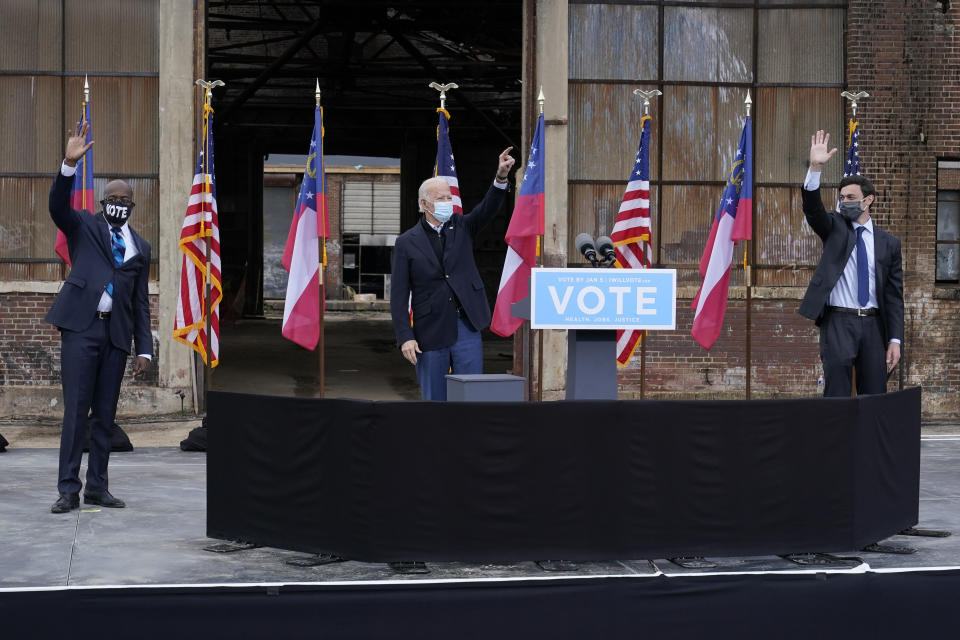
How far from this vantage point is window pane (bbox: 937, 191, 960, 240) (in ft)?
48.7

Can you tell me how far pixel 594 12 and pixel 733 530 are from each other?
31.5 feet

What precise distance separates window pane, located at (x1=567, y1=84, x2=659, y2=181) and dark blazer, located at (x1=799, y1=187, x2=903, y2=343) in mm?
6995

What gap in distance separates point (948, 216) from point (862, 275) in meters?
8.04

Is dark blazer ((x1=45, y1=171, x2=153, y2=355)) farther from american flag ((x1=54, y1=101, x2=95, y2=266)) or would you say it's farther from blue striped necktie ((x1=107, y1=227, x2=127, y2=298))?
american flag ((x1=54, y1=101, x2=95, y2=266))

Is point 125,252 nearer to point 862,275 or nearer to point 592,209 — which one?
point 862,275

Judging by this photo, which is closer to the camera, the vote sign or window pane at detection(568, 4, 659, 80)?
the vote sign

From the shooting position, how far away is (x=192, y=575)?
6285mm

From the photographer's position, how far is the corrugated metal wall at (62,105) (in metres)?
13.8

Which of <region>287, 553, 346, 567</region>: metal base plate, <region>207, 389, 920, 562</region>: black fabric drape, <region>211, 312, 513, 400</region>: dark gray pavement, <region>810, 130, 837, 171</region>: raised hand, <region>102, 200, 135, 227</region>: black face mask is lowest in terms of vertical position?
<region>287, 553, 346, 567</region>: metal base plate

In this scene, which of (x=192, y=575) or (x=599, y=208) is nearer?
(x=192, y=575)

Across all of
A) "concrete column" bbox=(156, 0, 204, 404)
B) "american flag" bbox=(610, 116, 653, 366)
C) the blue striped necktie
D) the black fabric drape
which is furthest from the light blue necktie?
"concrete column" bbox=(156, 0, 204, 404)

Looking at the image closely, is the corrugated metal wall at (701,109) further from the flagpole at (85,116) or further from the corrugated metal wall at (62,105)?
the flagpole at (85,116)

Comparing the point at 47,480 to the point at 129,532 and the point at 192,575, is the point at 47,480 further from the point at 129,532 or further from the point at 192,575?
the point at 192,575

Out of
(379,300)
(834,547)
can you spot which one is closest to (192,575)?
(834,547)
